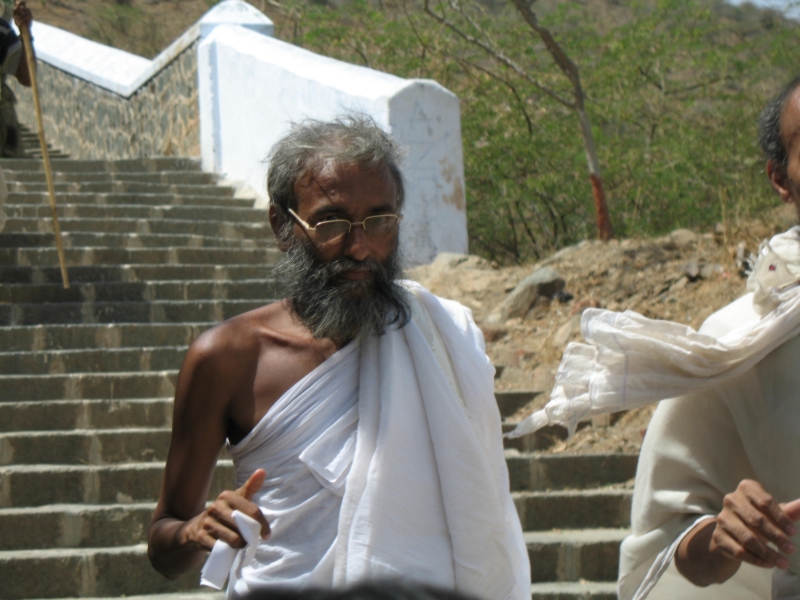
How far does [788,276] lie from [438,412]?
0.78 metres

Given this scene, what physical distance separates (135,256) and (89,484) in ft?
9.34

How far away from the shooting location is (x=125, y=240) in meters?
7.83

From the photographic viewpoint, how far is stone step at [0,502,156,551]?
4.71 m

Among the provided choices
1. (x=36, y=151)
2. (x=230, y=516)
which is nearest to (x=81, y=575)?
(x=230, y=516)

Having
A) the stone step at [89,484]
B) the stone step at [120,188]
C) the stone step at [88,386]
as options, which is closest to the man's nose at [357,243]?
the stone step at [89,484]

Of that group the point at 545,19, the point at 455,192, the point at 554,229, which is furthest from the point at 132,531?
the point at 545,19

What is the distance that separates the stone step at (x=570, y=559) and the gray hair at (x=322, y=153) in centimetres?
272

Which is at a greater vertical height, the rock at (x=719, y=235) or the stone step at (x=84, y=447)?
the rock at (x=719, y=235)

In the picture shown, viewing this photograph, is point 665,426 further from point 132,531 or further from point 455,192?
point 455,192

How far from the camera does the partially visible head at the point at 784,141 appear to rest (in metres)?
2.17

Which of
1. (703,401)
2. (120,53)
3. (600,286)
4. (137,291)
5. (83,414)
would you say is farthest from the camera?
(120,53)

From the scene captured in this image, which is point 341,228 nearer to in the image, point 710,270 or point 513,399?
point 513,399

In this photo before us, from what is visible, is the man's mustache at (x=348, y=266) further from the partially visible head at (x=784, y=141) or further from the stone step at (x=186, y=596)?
the stone step at (x=186, y=596)

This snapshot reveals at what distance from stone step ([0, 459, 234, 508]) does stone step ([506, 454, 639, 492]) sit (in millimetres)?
1431
